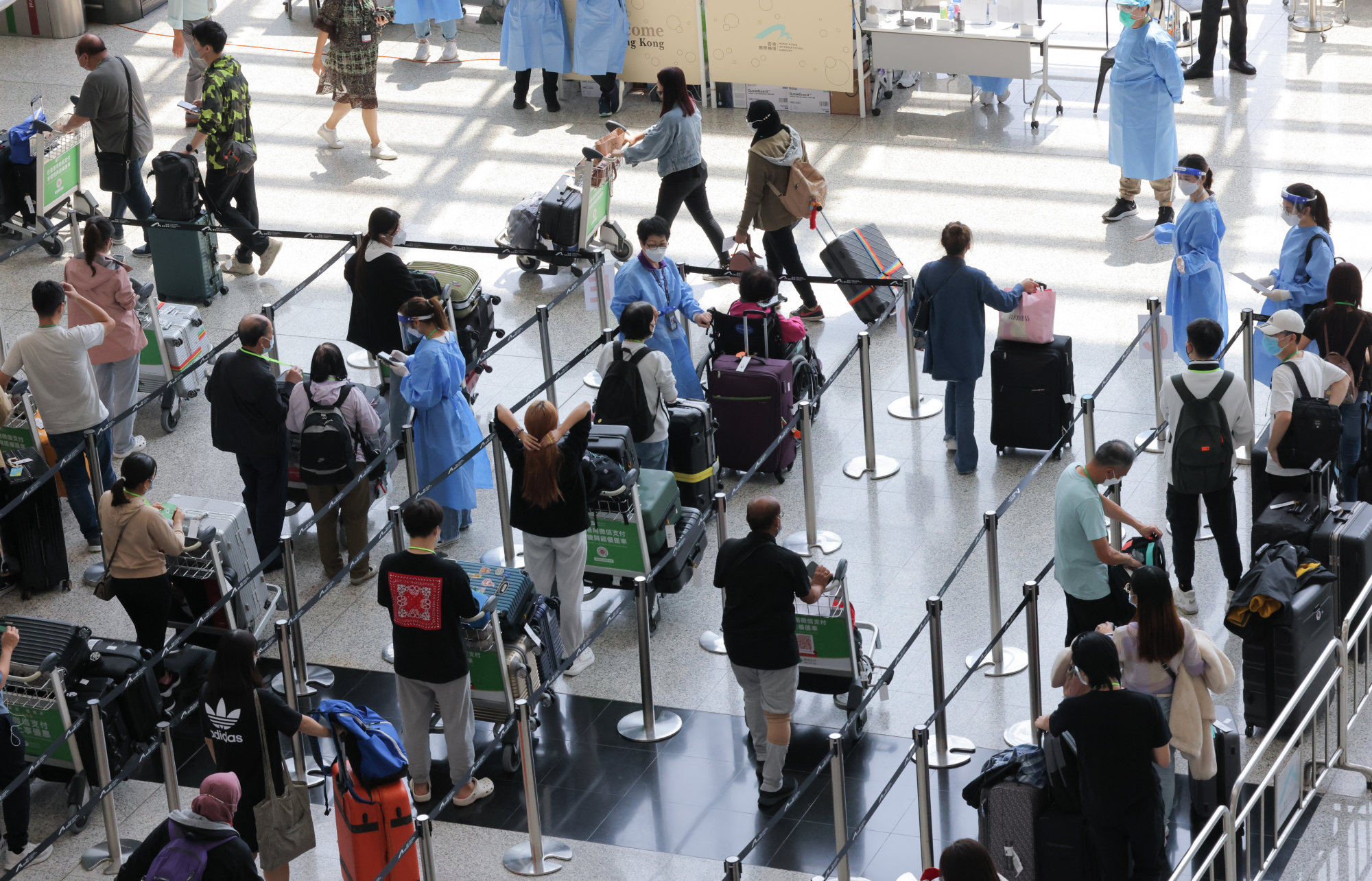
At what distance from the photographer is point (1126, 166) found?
44.5 ft

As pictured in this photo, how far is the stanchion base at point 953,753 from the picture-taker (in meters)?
8.19

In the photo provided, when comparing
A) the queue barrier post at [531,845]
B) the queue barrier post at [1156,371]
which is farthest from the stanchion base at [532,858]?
the queue barrier post at [1156,371]

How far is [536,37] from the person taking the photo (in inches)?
648

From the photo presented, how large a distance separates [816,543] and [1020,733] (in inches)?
81.3

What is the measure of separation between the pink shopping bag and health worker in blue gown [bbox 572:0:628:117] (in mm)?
6825

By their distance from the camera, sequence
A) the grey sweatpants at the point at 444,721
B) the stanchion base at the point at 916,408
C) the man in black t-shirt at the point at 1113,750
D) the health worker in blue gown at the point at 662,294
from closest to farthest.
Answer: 1. the man in black t-shirt at the point at 1113,750
2. the grey sweatpants at the point at 444,721
3. the health worker in blue gown at the point at 662,294
4. the stanchion base at the point at 916,408

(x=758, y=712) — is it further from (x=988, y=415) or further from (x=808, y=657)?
(x=988, y=415)

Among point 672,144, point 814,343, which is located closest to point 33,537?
point 672,144

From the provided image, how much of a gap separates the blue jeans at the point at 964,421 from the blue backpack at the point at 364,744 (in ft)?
14.8

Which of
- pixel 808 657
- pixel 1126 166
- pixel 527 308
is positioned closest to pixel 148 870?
pixel 808 657

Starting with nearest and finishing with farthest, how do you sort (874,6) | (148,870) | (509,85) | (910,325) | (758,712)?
(148,870)
(758,712)
(910,325)
(874,6)
(509,85)

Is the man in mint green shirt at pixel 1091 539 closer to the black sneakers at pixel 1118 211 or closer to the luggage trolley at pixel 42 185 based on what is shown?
the black sneakers at pixel 1118 211

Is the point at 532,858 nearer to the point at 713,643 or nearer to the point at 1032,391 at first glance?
the point at 713,643

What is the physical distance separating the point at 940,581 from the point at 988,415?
1.98 m
